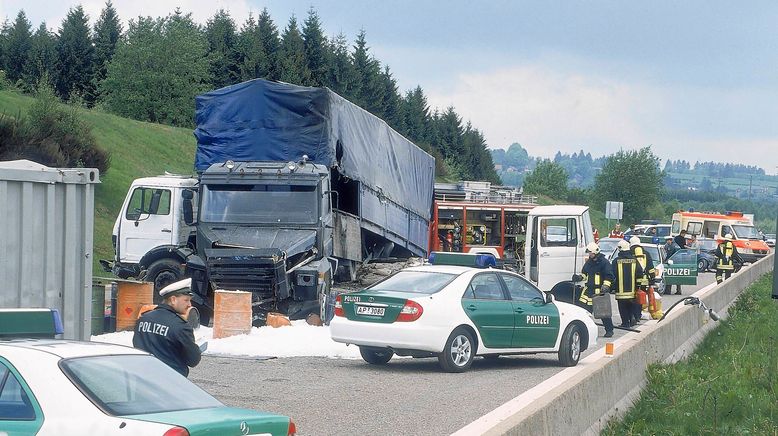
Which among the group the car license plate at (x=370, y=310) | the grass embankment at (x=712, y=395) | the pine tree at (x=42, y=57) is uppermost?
the pine tree at (x=42, y=57)

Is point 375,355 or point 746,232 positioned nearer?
point 375,355

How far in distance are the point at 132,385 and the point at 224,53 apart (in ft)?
240

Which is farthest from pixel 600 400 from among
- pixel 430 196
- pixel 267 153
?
pixel 430 196

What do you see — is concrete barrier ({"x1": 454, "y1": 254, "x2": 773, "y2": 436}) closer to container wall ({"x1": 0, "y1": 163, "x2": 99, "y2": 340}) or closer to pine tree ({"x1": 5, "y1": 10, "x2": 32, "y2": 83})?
container wall ({"x1": 0, "y1": 163, "x2": 99, "y2": 340})

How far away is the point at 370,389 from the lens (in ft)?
46.0

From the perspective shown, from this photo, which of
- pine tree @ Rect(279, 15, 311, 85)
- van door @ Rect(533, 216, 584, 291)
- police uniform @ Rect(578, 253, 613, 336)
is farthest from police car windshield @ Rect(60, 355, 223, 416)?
pine tree @ Rect(279, 15, 311, 85)

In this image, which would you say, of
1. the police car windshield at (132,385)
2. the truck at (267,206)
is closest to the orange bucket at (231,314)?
the truck at (267,206)

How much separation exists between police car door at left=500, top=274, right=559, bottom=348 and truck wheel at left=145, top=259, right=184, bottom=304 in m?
7.66

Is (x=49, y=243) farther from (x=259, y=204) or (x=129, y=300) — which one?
(x=259, y=204)

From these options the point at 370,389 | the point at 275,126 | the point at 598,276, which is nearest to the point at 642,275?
the point at 598,276

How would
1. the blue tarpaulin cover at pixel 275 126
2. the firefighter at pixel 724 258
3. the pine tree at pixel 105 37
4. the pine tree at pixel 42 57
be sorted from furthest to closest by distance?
the pine tree at pixel 105 37
the pine tree at pixel 42 57
the firefighter at pixel 724 258
the blue tarpaulin cover at pixel 275 126

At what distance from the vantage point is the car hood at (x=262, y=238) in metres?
21.2

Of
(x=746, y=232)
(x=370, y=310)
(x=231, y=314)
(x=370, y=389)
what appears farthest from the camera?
(x=746, y=232)

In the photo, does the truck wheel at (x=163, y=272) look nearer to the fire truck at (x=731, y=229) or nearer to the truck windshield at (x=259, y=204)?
the truck windshield at (x=259, y=204)
